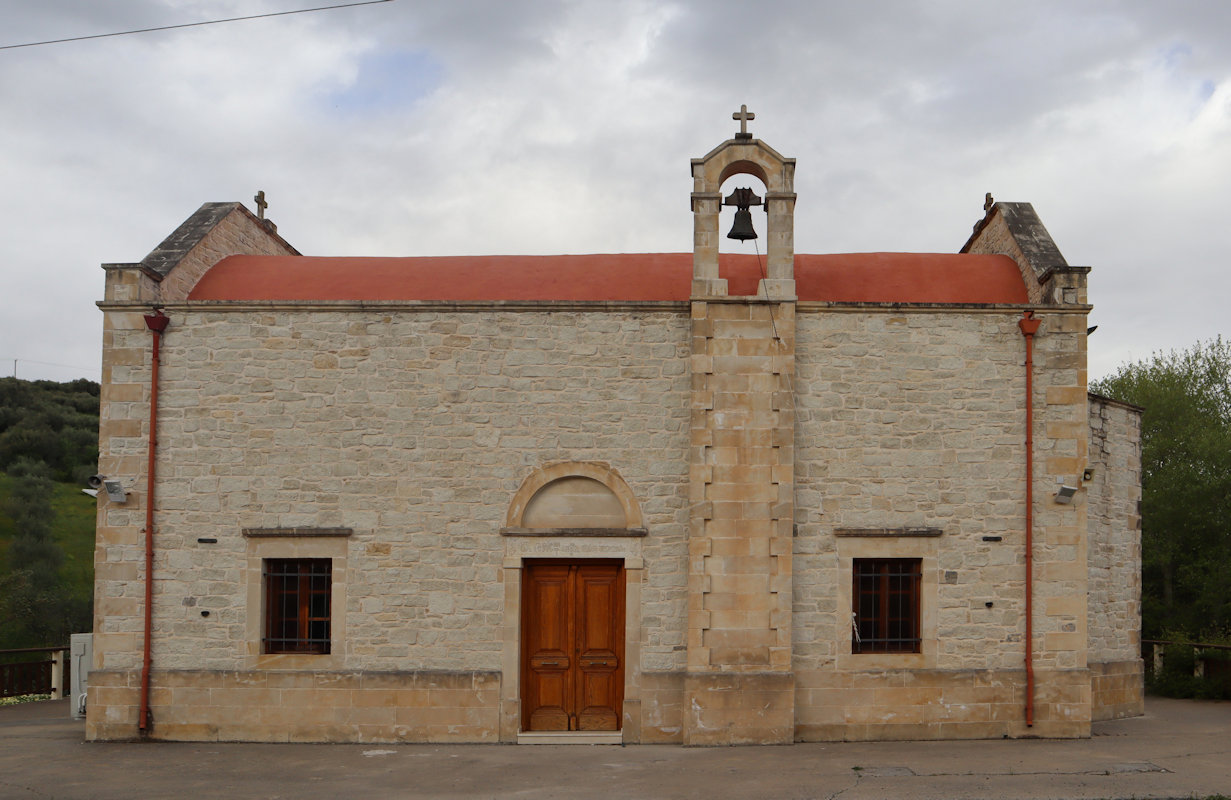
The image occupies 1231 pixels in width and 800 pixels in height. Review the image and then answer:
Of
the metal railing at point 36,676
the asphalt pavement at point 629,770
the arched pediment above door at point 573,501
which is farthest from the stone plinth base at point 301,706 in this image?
the metal railing at point 36,676

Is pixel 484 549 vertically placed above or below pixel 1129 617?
above

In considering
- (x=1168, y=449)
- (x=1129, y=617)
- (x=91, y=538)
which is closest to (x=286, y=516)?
(x=1129, y=617)

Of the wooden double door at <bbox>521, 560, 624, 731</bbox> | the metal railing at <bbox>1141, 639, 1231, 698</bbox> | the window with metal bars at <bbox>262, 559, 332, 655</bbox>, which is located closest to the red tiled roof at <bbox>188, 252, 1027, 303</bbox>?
the window with metal bars at <bbox>262, 559, 332, 655</bbox>

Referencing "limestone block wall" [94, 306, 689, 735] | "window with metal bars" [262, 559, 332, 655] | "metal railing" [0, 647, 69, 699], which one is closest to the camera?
"limestone block wall" [94, 306, 689, 735]

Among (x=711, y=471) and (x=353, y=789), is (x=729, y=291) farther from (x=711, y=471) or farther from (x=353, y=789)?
(x=353, y=789)

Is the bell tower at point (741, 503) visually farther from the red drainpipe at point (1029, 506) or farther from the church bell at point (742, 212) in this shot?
the red drainpipe at point (1029, 506)

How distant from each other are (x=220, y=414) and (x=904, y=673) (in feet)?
28.4

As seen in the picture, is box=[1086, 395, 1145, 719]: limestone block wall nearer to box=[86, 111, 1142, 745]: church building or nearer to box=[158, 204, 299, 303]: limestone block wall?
box=[86, 111, 1142, 745]: church building

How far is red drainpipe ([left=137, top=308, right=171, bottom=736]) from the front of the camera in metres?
11.2

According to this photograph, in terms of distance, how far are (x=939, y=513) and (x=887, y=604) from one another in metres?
1.25

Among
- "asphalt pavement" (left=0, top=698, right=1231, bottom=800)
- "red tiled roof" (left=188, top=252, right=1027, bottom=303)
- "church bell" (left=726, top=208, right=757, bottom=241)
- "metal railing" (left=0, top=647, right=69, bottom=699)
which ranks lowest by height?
"metal railing" (left=0, top=647, right=69, bottom=699)

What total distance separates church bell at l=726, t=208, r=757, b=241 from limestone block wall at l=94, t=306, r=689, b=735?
142cm

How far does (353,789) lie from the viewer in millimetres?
9055

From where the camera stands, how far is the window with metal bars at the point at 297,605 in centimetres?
1153
